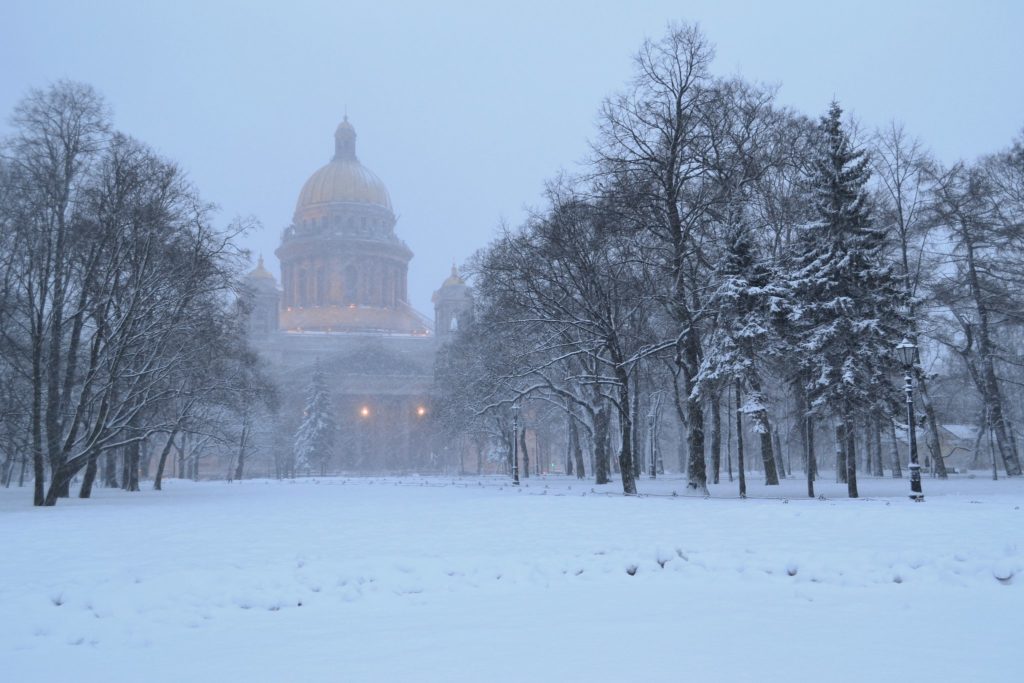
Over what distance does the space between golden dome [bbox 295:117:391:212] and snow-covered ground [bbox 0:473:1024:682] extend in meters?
111

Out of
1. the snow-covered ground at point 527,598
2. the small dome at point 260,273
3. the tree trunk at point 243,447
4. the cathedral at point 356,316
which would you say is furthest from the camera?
the small dome at point 260,273

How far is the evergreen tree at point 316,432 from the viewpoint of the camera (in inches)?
2633

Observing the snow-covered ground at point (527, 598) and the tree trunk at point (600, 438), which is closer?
the snow-covered ground at point (527, 598)

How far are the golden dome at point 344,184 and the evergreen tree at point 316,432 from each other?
5838 centimetres

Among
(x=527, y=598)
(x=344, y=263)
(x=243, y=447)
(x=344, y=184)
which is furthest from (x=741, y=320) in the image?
(x=344, y=184)

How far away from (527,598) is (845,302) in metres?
14.0

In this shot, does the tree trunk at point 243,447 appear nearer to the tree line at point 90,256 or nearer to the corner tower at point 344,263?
the tree line at point 90,256

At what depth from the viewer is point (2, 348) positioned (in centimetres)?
2336

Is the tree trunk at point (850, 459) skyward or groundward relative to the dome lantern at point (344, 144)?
groundward

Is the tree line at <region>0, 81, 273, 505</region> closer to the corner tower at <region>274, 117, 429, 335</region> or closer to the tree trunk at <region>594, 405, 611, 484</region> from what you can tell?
the tree trunk at <region>594, 405, 611, 484</region>

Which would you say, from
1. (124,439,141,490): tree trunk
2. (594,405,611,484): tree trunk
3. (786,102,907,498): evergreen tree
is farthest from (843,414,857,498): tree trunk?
(124,439,141,490): tree trunk

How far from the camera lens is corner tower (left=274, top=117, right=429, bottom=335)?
117 m

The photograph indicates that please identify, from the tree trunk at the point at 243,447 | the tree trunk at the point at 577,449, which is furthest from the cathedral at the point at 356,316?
the tree trunk at the point at 577,449

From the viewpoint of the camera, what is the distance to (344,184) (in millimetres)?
124250
